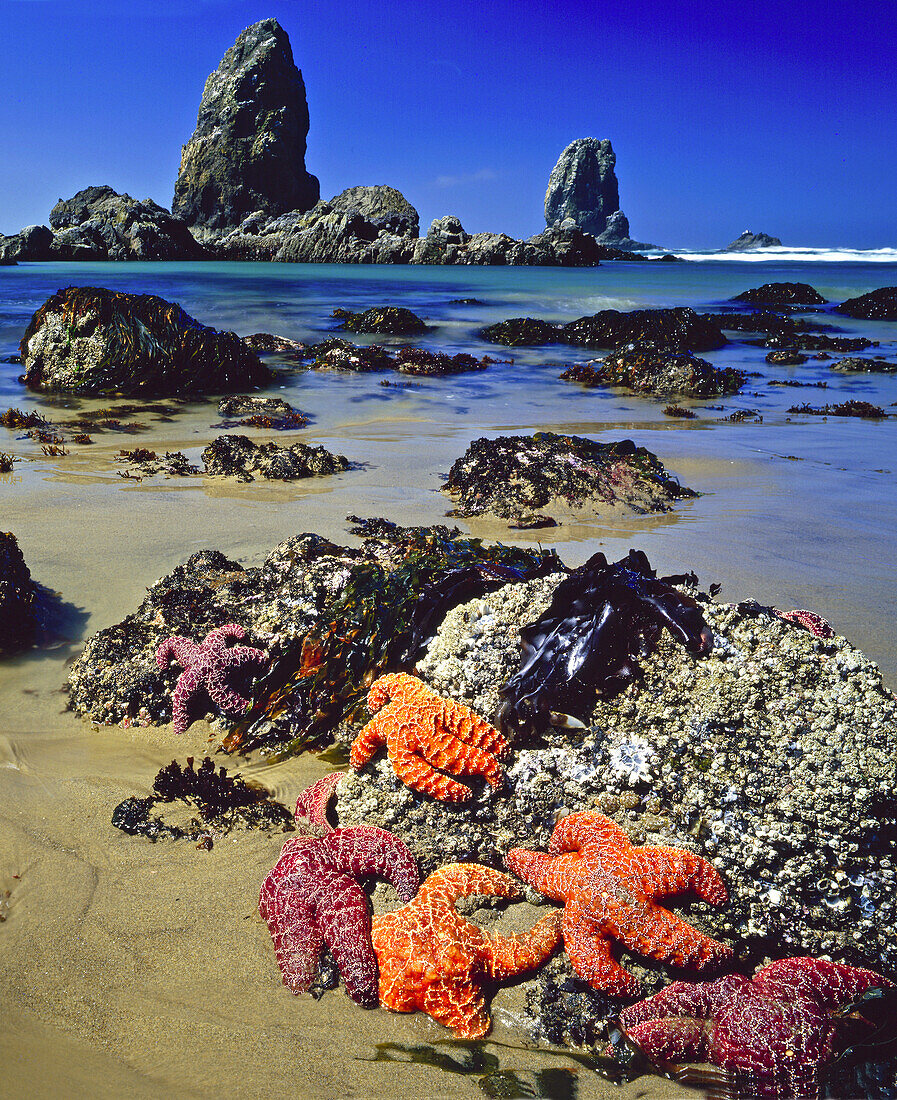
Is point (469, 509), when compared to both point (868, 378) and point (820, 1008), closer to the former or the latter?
point (820, 1008)

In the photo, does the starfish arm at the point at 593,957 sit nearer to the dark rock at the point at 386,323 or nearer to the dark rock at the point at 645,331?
the dark rock at the point at 645,331

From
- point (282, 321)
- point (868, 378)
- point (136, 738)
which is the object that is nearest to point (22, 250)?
point (282, 321)

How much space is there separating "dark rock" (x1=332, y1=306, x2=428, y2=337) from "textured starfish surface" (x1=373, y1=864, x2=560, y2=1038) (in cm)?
1823

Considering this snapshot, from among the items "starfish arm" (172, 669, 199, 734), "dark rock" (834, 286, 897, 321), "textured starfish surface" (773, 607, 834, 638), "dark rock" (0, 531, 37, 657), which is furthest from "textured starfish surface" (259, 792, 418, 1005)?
"dark rock" (834, 286, 897, 321)

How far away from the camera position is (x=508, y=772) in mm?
3031

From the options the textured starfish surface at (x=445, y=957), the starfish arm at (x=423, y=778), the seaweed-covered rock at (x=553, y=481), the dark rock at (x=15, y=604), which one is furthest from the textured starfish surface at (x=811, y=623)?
the dark rock at (x=15, y=604)

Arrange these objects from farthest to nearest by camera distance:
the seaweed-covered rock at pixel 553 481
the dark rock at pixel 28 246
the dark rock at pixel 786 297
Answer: the dark rock at pixel 28 246, the dark rock at pixel 786 297, the seaweed-covered rock at pixel 553 481

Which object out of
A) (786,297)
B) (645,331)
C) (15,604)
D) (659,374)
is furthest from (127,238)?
(15,604)

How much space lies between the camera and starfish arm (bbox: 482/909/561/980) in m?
2.42

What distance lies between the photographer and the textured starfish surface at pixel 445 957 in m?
2.31

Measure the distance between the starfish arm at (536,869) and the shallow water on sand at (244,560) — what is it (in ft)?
1.34

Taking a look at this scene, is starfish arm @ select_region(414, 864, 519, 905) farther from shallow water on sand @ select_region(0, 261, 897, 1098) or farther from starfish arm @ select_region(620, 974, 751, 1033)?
starfish arm @ select_region(620, 974, 751, 1033)

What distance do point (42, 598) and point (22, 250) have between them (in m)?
67.2

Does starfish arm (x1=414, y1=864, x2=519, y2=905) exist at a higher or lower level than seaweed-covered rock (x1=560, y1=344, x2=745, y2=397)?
lower
